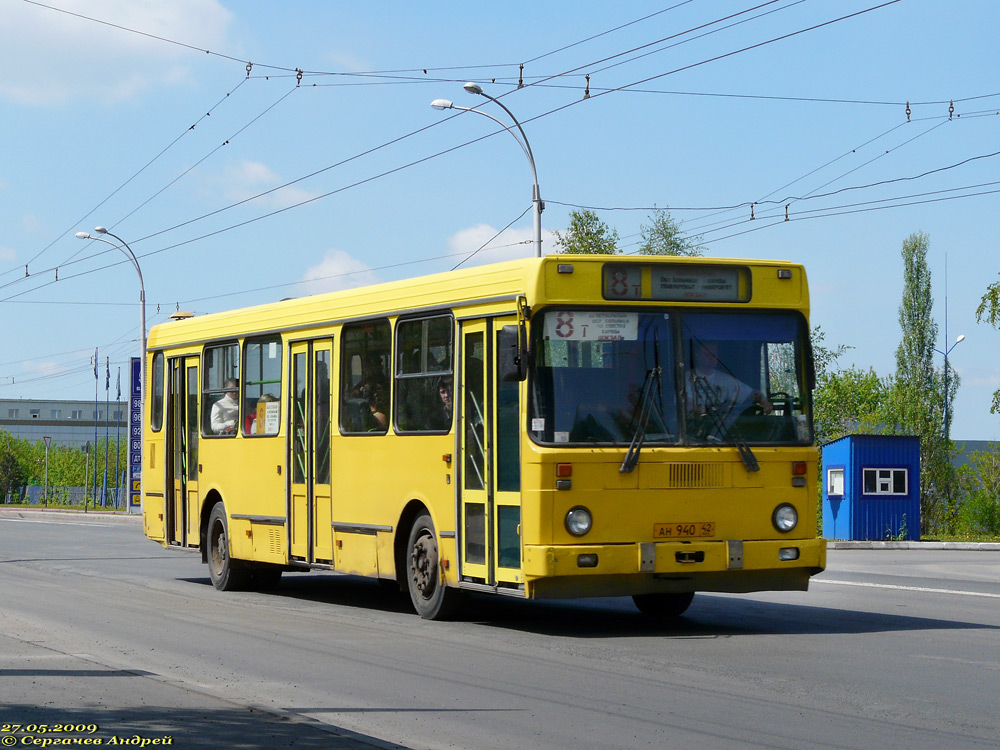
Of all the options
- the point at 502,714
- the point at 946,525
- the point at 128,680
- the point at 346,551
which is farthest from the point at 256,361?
the point at 946,525

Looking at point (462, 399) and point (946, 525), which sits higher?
point (462, 399)

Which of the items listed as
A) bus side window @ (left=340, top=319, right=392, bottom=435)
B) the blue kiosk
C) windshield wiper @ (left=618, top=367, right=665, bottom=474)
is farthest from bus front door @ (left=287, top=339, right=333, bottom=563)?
the blue kiosk

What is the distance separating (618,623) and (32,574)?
10.3 metres

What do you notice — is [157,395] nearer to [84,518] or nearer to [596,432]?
[596,432]

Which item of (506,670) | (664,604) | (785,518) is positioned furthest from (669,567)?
(506,670)

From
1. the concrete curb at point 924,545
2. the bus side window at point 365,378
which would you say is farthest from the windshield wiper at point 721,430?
the concrete curb at point 924,545

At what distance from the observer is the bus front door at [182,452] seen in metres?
18.5

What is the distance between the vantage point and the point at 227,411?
57.9ft

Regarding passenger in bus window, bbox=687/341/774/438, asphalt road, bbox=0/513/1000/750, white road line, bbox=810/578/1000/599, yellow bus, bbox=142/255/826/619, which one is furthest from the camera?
white road line, bbox=810/578/1000/599

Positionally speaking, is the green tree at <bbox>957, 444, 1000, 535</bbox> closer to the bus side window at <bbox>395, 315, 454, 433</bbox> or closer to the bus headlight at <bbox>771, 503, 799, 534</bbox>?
the bus headlight at <bbox>771, 503, 799, 534</bbox>

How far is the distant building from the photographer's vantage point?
6156 inches

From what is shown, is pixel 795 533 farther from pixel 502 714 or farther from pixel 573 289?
pixel 502 714

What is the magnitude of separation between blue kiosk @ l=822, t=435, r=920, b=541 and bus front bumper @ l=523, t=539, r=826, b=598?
70.5 feet

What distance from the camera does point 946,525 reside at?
41.2 meters
